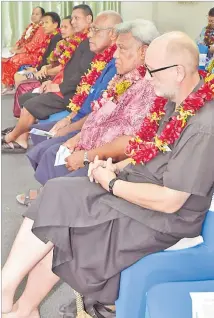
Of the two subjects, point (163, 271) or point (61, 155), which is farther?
point (61, 155)

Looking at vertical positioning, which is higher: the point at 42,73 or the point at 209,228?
the point at 209,228

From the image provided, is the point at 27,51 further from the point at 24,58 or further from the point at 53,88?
the point at 53,88

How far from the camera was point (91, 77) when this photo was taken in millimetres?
2920

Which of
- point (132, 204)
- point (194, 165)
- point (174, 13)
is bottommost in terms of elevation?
point (174, 13)

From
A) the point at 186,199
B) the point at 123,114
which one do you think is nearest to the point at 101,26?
the point at 123,114

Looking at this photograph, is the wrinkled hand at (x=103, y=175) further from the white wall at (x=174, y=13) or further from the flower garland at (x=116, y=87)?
the white wall at (x=174, y=13)

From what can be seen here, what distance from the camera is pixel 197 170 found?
4.76ft

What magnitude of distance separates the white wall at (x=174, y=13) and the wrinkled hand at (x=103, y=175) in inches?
140

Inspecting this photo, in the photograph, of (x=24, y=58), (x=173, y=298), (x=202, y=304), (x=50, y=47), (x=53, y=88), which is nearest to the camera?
(x=202, y=304)

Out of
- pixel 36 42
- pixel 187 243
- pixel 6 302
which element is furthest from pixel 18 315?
pixel 36 42

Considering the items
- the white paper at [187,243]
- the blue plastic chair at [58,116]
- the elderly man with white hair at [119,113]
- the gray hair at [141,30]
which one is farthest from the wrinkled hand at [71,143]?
the white paper at [187,243]

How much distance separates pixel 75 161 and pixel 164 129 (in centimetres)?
73

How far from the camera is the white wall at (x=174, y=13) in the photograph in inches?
208

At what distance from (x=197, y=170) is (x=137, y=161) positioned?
290 mm
